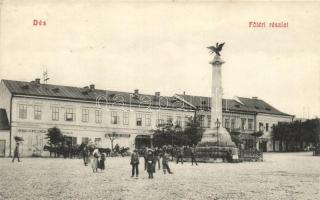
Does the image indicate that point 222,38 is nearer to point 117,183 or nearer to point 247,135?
point 117,183

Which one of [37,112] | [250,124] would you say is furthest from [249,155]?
[250,124]

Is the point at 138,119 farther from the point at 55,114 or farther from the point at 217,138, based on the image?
the point at 217,138

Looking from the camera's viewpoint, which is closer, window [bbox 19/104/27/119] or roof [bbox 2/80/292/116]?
window [bbox 19/104/27/119]

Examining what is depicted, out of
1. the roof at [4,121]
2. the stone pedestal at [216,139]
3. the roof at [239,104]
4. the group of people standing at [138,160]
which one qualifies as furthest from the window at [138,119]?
the group of people standing at [138,160]

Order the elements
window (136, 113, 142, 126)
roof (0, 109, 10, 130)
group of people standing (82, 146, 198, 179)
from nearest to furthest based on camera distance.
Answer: group of people standing (82, 146, 198, 179) < roof (0, 109, 10, 130) < window (136, 113, 142, 126)

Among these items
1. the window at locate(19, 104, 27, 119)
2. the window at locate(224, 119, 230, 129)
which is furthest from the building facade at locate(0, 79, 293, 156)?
the window at locate(224, 119, 230, 129)

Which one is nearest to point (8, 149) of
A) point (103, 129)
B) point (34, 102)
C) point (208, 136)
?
point (34, 102)

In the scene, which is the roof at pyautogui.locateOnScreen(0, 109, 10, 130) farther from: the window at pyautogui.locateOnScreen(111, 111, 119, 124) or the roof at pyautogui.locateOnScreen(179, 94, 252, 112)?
the roof at pyautogui.locateOnScreen(179, 94, 252, 112)
